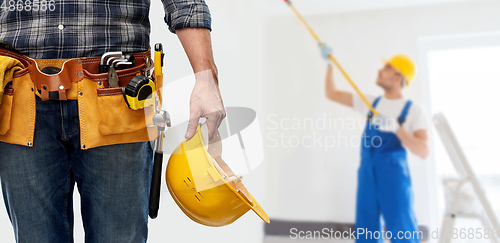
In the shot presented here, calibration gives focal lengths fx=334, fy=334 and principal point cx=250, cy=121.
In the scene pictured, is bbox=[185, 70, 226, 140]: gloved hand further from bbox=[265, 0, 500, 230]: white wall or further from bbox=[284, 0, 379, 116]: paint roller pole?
bbox=[284, 0, 379, 116]: paint roller pole

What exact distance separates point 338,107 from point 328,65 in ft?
0.80

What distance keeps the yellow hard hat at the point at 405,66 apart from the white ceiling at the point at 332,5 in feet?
0.95

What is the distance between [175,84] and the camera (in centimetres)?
70

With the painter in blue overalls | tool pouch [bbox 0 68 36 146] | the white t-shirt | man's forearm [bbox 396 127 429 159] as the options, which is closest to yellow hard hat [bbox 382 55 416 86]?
the painter in blue overalls

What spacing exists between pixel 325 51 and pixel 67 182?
1538mm

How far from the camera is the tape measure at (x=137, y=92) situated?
22.5 inches

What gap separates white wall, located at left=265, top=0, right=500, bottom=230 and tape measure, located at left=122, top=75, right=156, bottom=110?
51.7 inches

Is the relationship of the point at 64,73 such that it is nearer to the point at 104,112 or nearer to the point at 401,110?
the point at 104,112

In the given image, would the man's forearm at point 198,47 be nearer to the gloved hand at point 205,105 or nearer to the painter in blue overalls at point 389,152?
the gloved hand at point 205,105

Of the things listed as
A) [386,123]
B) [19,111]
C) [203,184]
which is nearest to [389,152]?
[386,123]

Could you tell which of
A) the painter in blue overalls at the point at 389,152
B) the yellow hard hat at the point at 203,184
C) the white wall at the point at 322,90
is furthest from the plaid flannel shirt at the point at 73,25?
the painter in blue overalls at the point at 389,152

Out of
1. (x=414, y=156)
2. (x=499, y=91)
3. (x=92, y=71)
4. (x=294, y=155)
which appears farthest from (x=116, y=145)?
(x=499, y=91)

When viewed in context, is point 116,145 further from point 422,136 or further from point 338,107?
point 422,136

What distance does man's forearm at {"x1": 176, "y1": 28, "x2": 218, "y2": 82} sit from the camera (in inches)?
24.5
